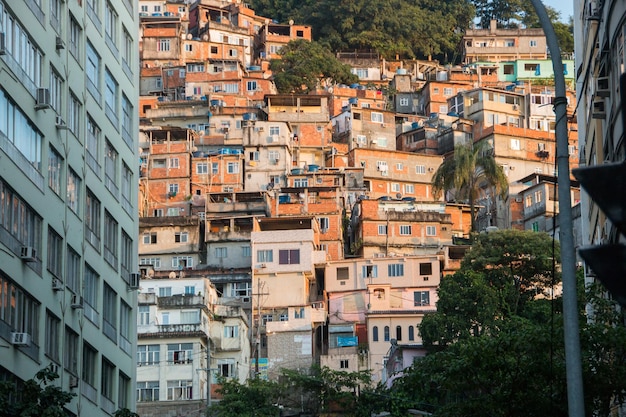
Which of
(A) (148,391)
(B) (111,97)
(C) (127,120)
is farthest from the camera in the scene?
(A) (148,391)

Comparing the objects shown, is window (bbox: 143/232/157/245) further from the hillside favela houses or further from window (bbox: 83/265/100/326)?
window (bbox: 83/265/100/326)

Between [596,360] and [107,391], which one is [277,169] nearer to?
[107,391]

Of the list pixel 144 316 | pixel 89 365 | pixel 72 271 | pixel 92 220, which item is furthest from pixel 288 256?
pixel 72 271

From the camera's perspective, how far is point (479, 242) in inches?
2704

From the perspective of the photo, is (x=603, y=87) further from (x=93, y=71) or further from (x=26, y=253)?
(x=93, y=71)

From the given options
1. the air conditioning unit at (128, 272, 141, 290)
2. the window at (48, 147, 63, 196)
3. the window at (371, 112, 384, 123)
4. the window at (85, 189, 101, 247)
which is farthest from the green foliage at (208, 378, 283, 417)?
the window at (371, 112, 384, 123)

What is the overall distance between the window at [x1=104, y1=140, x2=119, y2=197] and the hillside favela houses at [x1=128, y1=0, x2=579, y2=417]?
88.9 feet

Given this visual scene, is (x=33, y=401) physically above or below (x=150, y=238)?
above

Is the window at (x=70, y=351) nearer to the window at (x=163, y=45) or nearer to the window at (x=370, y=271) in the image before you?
the window at (x=370, y=271)

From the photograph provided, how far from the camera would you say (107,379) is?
128 ft

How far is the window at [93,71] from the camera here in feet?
125

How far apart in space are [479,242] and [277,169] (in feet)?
115

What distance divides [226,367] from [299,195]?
19.6 m

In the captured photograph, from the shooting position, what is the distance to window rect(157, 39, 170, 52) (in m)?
126
